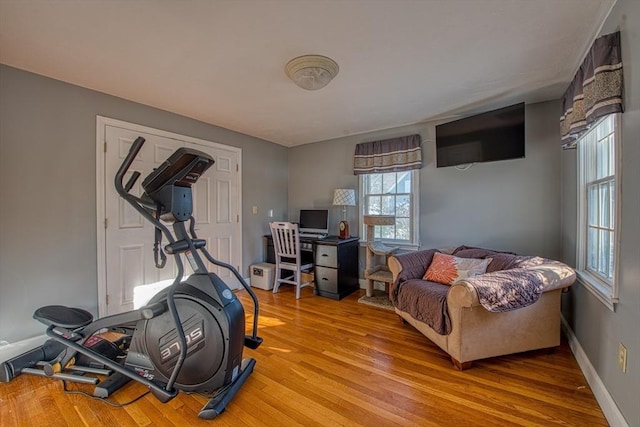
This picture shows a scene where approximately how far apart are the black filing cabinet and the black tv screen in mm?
1629

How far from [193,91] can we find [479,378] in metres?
3.39

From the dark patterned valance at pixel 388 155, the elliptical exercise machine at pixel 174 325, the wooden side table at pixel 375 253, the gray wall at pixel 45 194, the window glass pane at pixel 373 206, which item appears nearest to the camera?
the elliptical exercise machine at pixel 174 325

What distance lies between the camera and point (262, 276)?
405cm

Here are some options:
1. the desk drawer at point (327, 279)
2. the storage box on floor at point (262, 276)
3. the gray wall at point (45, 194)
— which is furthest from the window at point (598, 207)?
the gray wall at point (45, 194)

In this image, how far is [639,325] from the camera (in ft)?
4.12

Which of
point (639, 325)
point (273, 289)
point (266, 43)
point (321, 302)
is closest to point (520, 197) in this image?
point (639, 325)

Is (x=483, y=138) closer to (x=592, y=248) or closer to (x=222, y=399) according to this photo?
(x=592, y=248)

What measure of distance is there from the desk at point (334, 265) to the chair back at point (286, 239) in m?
0.25

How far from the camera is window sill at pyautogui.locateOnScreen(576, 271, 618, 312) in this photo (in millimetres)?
1541

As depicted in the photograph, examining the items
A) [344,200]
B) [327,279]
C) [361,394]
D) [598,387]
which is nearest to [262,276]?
[327,279]

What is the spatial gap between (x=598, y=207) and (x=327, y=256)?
8.69 feet

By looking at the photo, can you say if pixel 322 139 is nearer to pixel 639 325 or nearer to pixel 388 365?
pixel 388 365

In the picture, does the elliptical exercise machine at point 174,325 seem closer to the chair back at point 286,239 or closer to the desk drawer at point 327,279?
Answer: the chair back at point 286,239

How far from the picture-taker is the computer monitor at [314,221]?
4.18 meters
